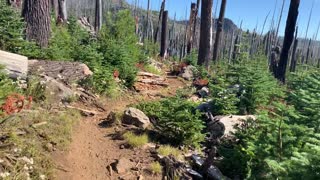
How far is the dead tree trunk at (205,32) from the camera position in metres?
14.5

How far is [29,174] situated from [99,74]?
174 inches

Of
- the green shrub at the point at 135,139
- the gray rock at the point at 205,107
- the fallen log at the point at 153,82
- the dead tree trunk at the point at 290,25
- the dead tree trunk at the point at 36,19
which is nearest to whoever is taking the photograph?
the green shrub at the point at 135,139

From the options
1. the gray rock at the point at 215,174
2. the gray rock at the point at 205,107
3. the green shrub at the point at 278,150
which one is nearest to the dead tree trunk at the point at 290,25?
the gray rock at the point at 205,107

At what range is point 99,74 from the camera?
8211mm

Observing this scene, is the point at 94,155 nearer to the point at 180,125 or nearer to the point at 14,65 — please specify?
the point at 180,125

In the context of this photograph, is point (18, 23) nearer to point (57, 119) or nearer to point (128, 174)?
point (57, 119)

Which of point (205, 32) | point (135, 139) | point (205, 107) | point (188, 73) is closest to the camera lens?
point (135, 139)

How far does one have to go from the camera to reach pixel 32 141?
4.54 m

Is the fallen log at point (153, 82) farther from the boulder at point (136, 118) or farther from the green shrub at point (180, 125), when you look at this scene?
the green shrub at point (180, 125)

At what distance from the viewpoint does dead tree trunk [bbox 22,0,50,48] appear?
28.1ft

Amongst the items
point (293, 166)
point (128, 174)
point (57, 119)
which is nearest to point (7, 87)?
point (57, 119)

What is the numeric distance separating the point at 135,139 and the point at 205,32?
993 centimetres

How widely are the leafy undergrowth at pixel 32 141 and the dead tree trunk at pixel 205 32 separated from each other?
968cm

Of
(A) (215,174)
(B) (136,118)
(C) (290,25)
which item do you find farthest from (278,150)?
(C) (290,25)
